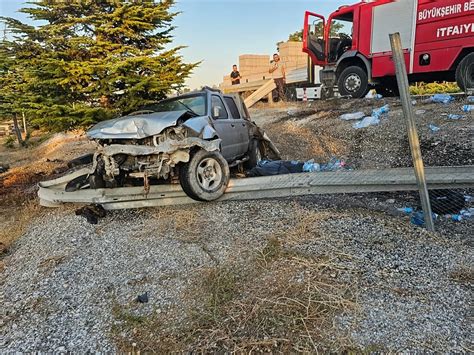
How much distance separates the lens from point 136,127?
208 inches

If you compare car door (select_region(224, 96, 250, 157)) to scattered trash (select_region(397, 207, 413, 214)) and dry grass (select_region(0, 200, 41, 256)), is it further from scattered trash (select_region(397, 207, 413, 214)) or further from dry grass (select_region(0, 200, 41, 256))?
dry grass (select_region(0, 200, 41, 256))

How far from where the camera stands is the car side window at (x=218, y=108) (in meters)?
6.58

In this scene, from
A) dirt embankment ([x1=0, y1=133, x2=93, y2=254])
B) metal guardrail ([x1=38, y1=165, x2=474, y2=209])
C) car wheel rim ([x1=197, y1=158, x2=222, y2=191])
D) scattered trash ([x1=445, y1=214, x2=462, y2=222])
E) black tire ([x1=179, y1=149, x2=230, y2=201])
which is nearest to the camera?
metal guardrail ([x1=38, y1=165, x2=474, y2=209])

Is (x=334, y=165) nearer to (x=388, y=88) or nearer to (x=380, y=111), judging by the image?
(x=380, y=111)

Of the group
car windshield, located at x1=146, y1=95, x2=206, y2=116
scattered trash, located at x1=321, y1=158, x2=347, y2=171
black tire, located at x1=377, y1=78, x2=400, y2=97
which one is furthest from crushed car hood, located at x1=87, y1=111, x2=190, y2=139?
black tire, located at x1=377, y1=78, x2=400, y2=97

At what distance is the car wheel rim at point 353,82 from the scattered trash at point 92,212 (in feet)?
29.6

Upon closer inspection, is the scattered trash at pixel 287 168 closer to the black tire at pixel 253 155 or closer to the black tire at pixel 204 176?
the black tire at pixel 253 155

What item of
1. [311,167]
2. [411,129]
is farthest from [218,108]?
[411,129]

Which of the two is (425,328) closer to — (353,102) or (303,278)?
(303,278)

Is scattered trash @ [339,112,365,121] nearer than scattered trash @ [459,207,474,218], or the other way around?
scattered trash @ [459,207,474,218]

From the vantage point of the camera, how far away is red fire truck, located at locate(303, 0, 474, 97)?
905 centimetres

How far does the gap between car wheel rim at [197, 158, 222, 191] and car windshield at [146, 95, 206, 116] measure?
3.79 feet

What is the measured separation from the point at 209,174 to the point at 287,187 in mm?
1215

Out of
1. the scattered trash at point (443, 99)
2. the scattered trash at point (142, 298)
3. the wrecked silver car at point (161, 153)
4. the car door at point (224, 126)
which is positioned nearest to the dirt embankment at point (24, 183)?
the wrecked silver car at point (161, 153)
